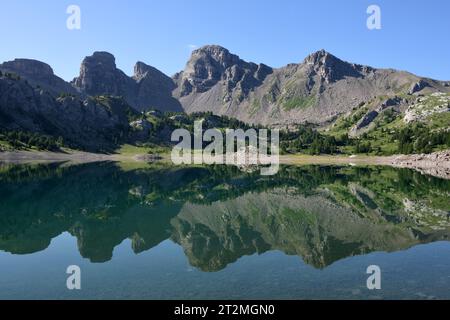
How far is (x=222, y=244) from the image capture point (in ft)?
147

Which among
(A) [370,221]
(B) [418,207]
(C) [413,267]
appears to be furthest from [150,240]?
(B) [418,207]

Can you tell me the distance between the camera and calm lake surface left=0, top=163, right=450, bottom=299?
2967cm

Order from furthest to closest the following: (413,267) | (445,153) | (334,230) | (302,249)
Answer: (445,153), (334,230), (302,249), (413,267)

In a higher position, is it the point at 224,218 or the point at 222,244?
Answer: the point at 224,218

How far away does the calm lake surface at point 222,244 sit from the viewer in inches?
1168

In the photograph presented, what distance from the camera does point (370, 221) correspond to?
6053cm

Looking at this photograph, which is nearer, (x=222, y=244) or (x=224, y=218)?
(x=222, y=244)

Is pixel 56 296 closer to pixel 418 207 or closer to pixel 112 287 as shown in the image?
pixel 112 287

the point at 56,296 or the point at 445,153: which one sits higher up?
the point at 445,153

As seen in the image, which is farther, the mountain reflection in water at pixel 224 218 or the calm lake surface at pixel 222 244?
the mountain reflection in water at pixel 224 218

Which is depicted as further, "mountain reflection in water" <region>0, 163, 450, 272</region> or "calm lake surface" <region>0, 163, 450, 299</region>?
"mountain reflection in water" <region>0, 163, 450, 272</region>

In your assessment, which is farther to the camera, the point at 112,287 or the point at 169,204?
the point at 169,204

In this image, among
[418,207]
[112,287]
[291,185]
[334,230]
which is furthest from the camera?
[291,185]

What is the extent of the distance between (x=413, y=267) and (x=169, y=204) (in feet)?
158
